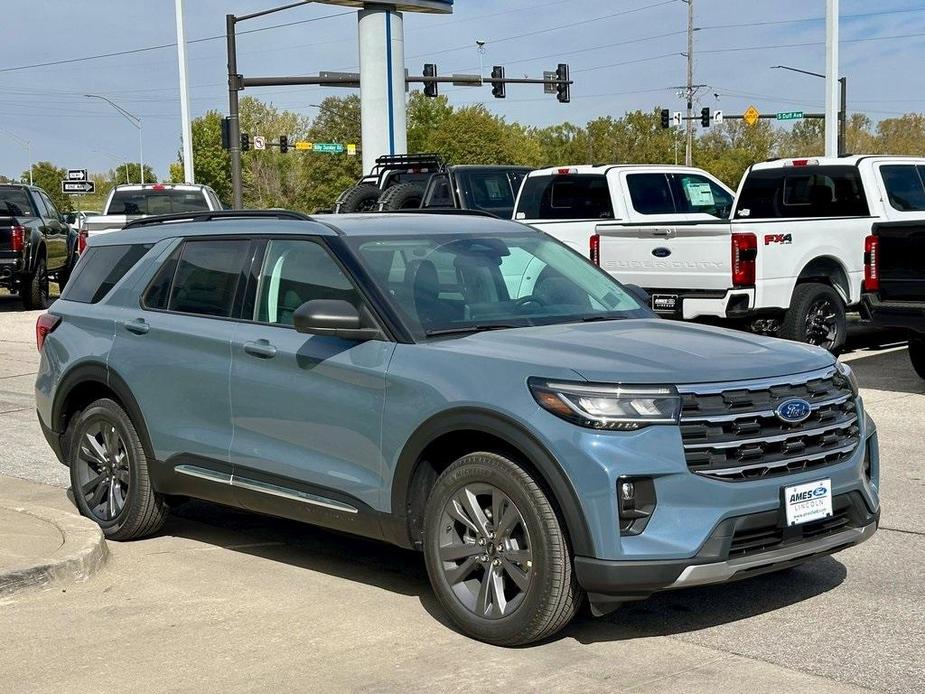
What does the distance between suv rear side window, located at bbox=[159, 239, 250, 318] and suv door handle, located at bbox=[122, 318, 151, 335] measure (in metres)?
0.12

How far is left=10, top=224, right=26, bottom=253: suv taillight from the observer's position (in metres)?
22.4

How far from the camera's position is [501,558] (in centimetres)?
527

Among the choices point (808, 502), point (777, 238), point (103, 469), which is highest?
point (777, 238)

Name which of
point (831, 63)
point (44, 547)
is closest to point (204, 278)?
point (44, 547)

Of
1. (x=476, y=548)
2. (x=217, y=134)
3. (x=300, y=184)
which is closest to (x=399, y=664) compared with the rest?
(x=476, y=548)

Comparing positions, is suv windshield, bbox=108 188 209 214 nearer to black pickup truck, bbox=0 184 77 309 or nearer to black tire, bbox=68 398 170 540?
black pickup truck, bbox=0 184 77 309

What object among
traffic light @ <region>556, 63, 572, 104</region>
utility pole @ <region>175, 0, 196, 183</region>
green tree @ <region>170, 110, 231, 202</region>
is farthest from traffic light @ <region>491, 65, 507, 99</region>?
green tree @ <region>170, 110, 231, 202</region>

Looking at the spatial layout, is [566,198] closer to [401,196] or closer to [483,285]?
[401,196]

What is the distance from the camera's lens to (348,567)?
668 centimetres

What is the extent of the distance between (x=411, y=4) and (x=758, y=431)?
101ft

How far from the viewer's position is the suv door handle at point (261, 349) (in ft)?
20.5

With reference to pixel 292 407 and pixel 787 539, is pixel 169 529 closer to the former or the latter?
pixel 292 407

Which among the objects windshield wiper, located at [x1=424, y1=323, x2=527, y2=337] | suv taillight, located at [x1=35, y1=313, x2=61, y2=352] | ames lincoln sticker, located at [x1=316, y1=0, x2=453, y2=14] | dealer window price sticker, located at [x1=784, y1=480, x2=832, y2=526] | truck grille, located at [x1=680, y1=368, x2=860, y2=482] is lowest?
dealer window price sticker, located at [x1=784, y1=480, x2=832, y2=526]

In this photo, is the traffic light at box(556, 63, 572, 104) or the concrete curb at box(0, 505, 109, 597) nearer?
the concrete curb at box(0, 505, 109, 597)
